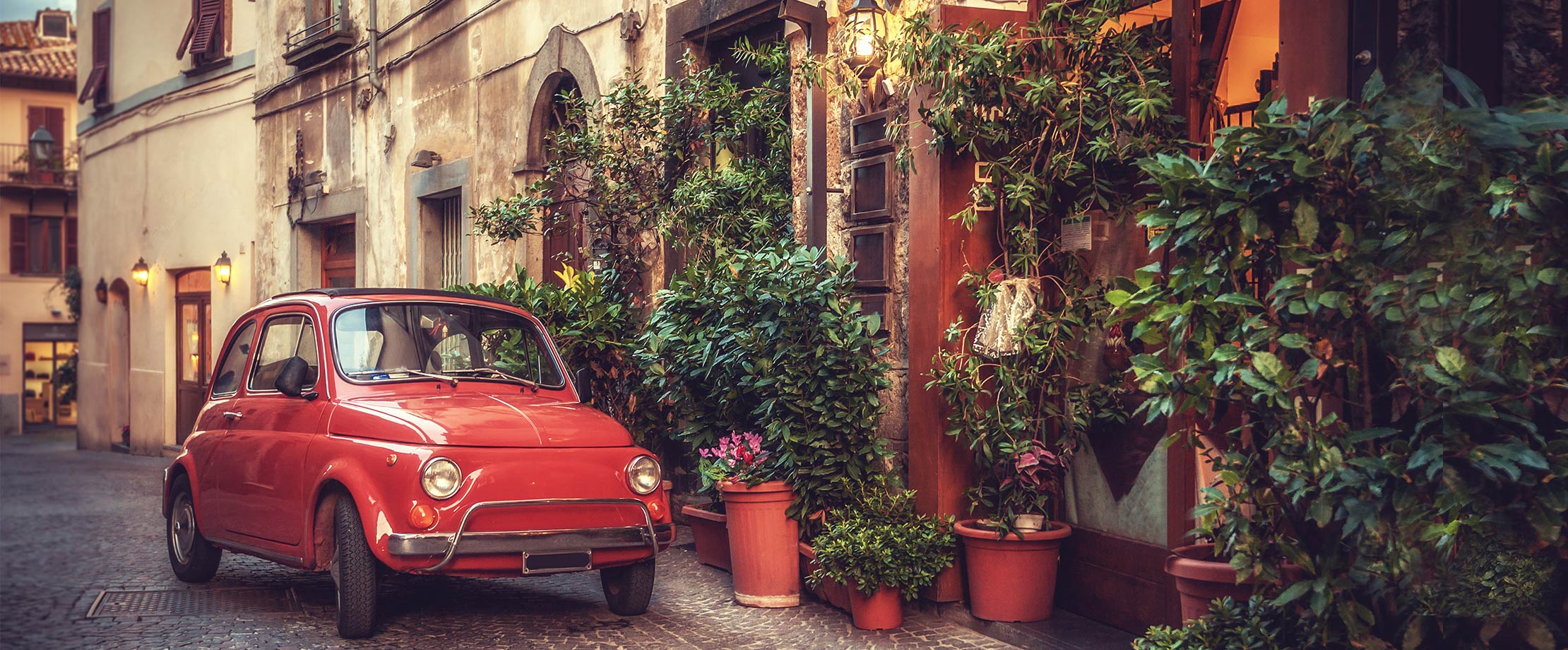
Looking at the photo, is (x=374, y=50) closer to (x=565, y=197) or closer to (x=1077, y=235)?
(x=565, y=197)

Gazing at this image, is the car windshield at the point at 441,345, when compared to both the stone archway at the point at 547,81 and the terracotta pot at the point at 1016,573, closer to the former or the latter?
the terracotta pot at the point at 1016,573

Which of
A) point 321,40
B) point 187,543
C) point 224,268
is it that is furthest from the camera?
point 224,268

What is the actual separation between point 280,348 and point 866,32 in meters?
3.41

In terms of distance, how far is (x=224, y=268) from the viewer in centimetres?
1803

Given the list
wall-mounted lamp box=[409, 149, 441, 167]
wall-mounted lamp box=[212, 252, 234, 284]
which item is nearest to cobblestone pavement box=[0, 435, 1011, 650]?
wall-mounted lamp box=[409, 149, 441, 167]

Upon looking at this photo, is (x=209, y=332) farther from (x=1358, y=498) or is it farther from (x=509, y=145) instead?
(x=1358, y=498)

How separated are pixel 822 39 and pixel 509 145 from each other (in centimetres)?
500

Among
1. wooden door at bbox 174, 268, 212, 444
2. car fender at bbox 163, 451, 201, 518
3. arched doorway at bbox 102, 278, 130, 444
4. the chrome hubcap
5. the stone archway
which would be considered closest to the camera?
car fender at bbox 163, 451, 201, 518

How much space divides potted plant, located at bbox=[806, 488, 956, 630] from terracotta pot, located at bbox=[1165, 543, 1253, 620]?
1684mm

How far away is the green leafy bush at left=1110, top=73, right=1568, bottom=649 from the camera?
3.51 meters

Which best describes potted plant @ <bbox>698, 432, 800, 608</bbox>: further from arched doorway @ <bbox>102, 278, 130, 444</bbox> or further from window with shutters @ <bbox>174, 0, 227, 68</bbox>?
arched doorway @ <bbox>102, 278, 130, 444</bbox>

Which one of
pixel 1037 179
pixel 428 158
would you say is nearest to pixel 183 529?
pixel 1037 179

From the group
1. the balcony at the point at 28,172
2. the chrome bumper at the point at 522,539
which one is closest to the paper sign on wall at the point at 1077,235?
the chrome bumper at the point at 522,539

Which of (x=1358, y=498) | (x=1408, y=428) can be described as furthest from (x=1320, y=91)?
(x=1358, y=498)
